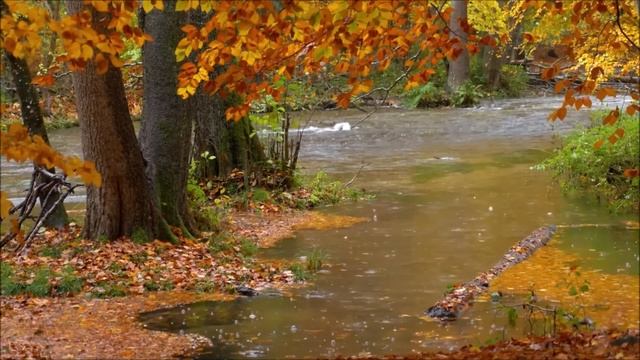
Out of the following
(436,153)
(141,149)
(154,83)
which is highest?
(154,83)

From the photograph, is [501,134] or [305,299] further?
[501,134]

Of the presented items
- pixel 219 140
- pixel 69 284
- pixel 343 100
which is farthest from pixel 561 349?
pixel 219 140

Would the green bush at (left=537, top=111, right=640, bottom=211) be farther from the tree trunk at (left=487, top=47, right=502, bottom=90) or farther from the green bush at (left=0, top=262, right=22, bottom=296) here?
the tree trunk at (left=487, top=47, right=502, bottom=90)

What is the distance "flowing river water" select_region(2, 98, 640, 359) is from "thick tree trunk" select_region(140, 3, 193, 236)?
5.11 feet

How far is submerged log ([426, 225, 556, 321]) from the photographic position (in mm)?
8781

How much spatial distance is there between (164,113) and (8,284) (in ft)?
10.2

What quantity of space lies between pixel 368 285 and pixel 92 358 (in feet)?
11.3

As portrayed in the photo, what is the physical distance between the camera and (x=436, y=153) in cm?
2339

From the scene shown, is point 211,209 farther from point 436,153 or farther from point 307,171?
point 436,153

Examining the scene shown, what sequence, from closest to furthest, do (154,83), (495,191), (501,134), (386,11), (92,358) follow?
(386,11), (92,358), (154,83), (495,191), (501,134)

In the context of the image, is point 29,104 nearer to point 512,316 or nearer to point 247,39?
point 247,39

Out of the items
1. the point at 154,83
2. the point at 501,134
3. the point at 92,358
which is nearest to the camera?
the point at 92,358

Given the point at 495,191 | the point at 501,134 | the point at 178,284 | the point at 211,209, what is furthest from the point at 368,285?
the point at 501,134

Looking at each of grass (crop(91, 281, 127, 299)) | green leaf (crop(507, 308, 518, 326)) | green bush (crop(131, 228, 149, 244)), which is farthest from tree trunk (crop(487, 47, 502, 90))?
green leaf (crop(507, 308, 518, 326))
